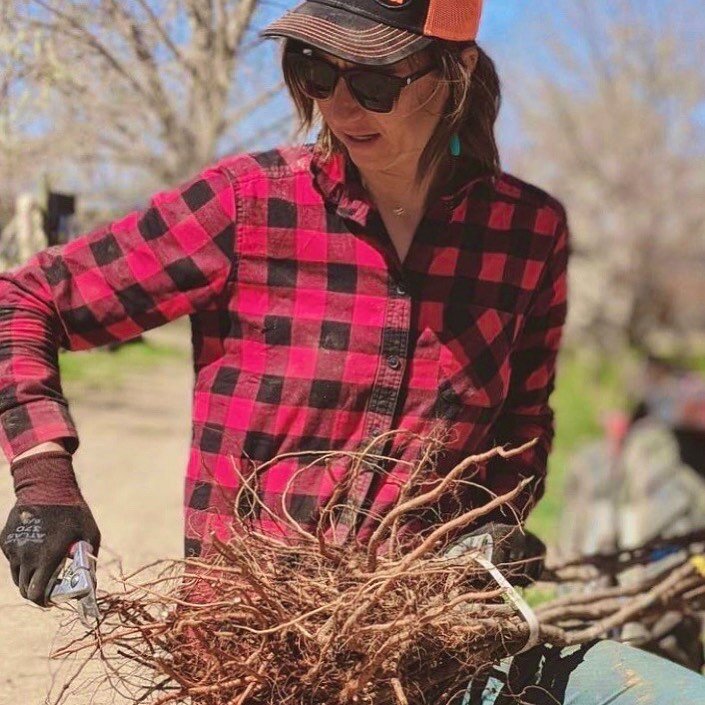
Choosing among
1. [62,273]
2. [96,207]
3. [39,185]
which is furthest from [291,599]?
[96,207]

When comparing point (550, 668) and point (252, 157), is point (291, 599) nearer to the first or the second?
point (550, 668)

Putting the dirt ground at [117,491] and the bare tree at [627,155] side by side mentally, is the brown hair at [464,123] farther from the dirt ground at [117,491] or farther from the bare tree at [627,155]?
the bare tree at [627,155]

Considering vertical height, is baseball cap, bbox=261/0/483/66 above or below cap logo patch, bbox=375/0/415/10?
below

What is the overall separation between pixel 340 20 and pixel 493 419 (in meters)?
0.91

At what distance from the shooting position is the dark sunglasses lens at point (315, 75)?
7.26 ft

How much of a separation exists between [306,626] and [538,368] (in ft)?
3.40

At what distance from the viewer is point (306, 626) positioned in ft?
6.08

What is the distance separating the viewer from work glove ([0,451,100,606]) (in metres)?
1.90

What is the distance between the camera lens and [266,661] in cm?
185

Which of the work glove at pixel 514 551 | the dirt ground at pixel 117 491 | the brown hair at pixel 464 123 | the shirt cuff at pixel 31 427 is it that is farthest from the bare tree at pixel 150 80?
the work glove at pixel 514 551

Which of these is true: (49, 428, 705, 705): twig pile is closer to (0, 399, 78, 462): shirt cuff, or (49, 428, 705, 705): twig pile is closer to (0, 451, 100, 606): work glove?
(0, 451, 100, 606): work glove

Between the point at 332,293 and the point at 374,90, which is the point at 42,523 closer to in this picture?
the point at 332,293

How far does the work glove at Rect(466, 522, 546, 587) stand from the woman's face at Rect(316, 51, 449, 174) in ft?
2.58

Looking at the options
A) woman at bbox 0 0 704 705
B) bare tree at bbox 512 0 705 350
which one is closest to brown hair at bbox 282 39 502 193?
woman at bbox 0 0 704 705
